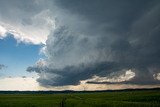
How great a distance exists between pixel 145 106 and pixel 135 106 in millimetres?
2166

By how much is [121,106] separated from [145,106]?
5213 mm

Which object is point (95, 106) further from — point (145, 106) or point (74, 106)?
point (145, 106)

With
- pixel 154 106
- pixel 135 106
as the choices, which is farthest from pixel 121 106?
pixel 154 106

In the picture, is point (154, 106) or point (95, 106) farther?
point (95, 106)

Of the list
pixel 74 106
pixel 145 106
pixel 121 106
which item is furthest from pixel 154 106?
pixel 74 106

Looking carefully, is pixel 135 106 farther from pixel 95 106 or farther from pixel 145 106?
pixel 95 106

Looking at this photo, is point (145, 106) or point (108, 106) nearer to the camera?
point (145, 106)

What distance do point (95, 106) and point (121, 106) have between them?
604cm

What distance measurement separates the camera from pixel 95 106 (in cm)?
6056

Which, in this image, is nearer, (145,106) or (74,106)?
(145,106)

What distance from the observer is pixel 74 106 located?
61.0 m

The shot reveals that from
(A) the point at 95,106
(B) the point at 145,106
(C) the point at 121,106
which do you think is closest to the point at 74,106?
(A) the point at 95,106

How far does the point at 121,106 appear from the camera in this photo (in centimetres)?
5850

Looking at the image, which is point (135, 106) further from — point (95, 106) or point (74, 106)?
point (74, 106)
